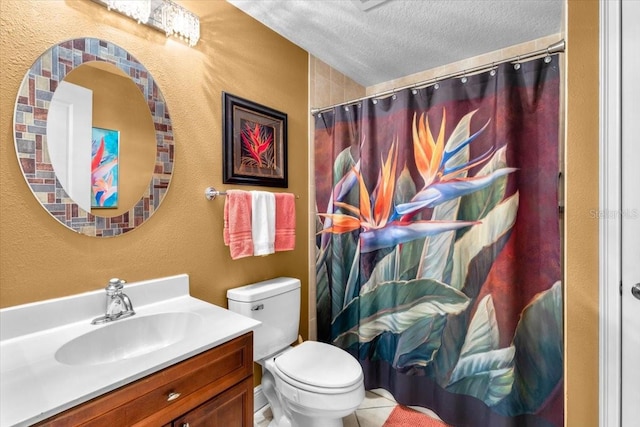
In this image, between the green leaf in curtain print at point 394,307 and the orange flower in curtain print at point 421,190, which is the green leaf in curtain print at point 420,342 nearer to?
the green leaf in curtain print at point 394,307

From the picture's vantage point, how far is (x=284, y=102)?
6.51 ft

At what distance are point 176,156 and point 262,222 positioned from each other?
549mm

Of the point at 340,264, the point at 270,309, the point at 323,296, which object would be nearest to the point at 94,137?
the point at 270,309

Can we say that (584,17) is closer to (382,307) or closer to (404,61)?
(404,61)

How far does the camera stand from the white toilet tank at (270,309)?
158 centimetres

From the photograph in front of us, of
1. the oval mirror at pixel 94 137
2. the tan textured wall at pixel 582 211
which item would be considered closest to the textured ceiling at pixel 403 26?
the tan textured wall at pixel 582 211

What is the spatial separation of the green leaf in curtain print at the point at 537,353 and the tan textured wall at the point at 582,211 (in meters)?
0.16

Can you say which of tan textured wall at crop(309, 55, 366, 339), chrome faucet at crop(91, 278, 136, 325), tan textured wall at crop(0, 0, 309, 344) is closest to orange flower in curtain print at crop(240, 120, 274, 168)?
tan textured wall at crop(0, 0, 309, 344)

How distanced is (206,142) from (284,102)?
658 millimetres

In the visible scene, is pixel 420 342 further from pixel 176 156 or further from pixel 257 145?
pixel 176 156

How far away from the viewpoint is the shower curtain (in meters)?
1.38
